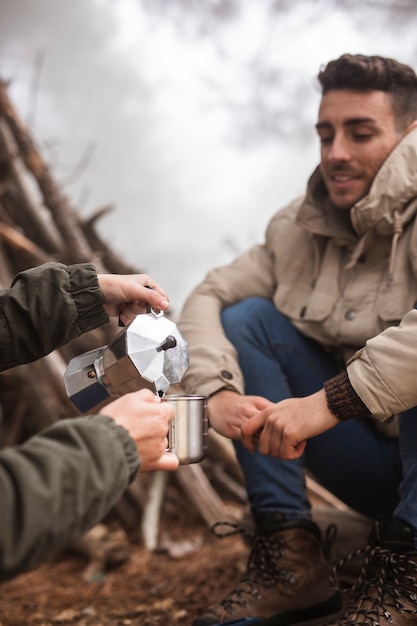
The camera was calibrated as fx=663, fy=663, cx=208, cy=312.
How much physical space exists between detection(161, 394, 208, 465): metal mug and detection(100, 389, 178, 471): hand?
0.21 metres

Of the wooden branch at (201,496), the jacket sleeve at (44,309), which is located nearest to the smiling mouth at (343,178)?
the jacket sleeve at (44,309)

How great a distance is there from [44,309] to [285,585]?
110 cm

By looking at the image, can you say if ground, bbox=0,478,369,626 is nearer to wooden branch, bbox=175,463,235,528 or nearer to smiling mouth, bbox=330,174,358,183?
wooden branch, bbox=175,463,235,528

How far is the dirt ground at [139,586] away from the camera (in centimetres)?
236

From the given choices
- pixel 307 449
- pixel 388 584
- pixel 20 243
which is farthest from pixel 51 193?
pixel 388 584

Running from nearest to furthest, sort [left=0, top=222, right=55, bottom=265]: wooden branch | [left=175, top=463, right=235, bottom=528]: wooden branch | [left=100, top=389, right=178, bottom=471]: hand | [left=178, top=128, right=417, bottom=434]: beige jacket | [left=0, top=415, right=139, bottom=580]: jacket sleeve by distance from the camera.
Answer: [left=0, top=415, right=139, bottom=580]: jacket sleeve, [left=100, top=389, right=178, bottom=471]: hand, [left=178, top=128, right=417, bottom=434]: beige jacket, [left=175, top=463, right=235, bottom=528]: wooden branch, [left=0, top=222, right=55, bottom=265]: wooden branch

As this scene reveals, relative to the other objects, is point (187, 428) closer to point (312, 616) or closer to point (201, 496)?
point (312, 616)

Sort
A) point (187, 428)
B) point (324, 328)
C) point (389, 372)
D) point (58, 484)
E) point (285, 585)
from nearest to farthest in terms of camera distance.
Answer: point (58, 484)
point (187, 428)
point (389, 372)
point (285, 585)
point (324, 328)

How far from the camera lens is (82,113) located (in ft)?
17.2

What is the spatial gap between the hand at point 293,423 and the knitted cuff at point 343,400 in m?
0.02

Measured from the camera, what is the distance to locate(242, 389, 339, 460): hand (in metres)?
1.80

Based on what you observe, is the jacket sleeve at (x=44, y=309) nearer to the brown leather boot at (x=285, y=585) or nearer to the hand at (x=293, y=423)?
the hand at (x=293, y=423)

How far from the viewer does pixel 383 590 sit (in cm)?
171

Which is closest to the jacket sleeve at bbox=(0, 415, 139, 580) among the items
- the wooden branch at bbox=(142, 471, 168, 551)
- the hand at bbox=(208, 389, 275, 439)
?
the hand at bbox=(208, 389, 275, 439)
